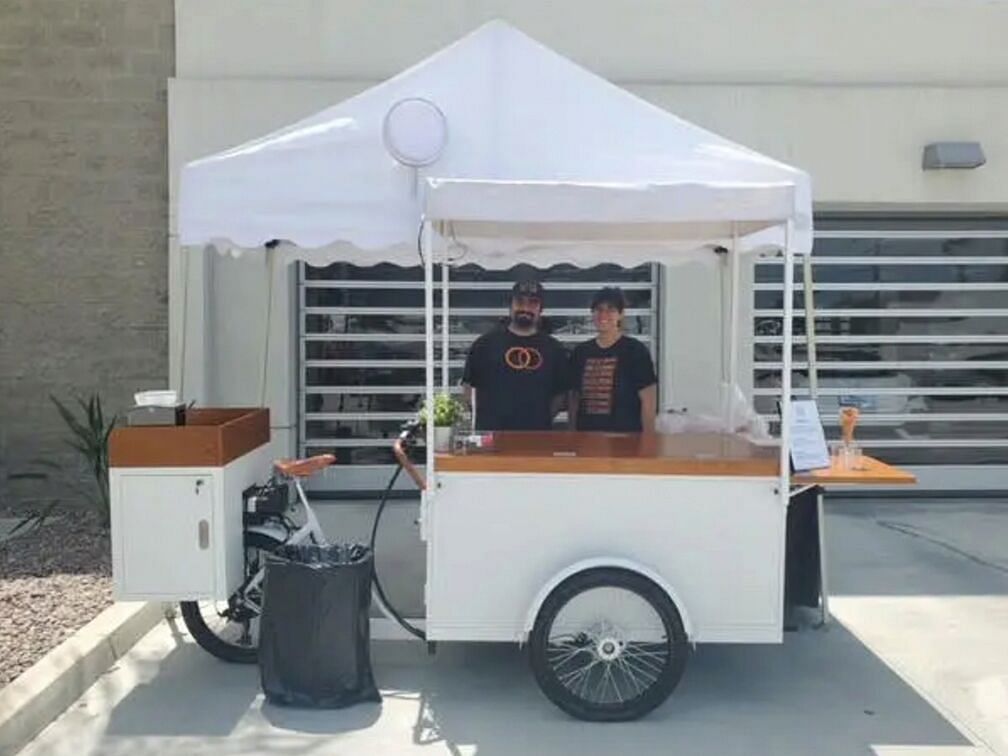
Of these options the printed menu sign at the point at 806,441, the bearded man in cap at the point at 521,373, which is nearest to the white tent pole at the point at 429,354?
the bearded man in cap at the point at 521,373

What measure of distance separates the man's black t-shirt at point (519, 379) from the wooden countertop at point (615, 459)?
111 cm

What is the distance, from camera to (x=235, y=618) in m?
5.77

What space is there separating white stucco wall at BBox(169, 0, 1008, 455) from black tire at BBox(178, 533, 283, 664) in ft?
14.6

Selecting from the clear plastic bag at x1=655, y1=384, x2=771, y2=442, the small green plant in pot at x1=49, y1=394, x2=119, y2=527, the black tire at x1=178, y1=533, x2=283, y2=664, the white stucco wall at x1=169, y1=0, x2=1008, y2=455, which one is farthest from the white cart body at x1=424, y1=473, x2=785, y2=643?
the white stucco wall at x1=169, y1=0, x2=1008, y2=455

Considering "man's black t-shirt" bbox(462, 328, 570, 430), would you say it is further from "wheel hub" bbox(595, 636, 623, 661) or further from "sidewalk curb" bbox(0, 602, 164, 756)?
"sidewalk curb" bbox(0, 602, 164, 756)

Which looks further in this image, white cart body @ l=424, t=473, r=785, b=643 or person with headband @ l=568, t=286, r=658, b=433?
person with headband @ l=568, t=286, r=658, b=433

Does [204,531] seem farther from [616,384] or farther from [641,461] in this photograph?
[616,384]

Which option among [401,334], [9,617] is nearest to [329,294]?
[401,334]

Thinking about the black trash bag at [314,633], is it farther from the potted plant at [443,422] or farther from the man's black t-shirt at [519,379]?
the man's black t-shirt at [519,379]

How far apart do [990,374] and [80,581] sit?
8362 mm

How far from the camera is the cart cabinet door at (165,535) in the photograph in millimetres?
5395

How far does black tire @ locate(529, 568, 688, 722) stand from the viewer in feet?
16.5

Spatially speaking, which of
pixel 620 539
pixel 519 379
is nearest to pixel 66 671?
pixel 620 539

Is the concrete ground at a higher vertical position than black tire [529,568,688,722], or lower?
lower
